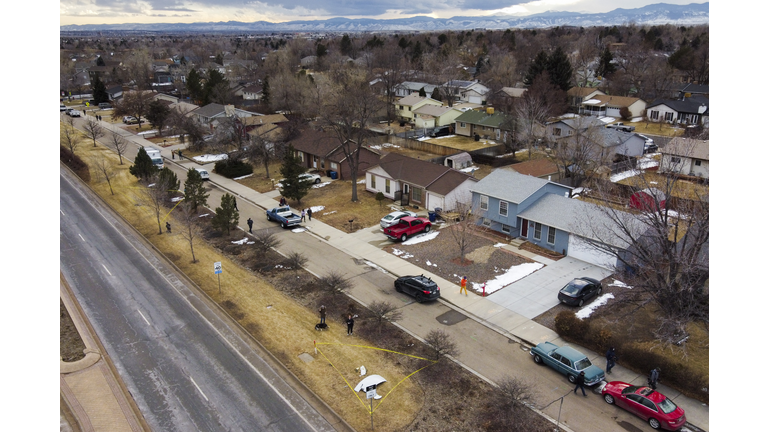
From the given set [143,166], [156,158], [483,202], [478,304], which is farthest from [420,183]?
[156,158]

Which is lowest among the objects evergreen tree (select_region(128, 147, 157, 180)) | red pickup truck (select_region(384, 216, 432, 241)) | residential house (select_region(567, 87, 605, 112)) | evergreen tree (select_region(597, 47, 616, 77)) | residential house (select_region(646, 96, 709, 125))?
red pickup truck (select_region(384, 216, 432, 241))

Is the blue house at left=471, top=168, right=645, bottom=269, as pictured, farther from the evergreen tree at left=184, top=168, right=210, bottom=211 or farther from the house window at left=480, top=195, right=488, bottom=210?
the evergreen tree at left=184, top=168, right=210, bottom=211

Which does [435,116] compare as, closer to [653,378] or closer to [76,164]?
[76,164]

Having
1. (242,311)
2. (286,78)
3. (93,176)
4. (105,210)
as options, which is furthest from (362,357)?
(286,78)

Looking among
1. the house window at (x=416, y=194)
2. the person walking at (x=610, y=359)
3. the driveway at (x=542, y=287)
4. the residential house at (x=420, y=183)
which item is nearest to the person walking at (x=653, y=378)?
the person walking at (x=610, y=359)

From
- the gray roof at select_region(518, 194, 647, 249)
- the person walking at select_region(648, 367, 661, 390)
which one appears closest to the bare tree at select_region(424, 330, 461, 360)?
the person walking at select_region(648, 367, 661, 390)

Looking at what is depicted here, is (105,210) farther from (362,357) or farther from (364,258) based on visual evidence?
(362,357)

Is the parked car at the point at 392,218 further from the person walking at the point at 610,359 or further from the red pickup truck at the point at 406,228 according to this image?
the person walking at the point at 610,359
